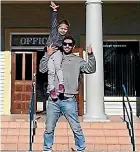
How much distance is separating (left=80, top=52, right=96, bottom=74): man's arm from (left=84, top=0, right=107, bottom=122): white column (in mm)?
4541

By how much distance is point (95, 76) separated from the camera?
1006 centimetres

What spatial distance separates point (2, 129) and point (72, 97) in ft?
13.9

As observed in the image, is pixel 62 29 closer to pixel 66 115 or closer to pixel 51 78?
pixel 51 78

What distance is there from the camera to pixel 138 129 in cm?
937

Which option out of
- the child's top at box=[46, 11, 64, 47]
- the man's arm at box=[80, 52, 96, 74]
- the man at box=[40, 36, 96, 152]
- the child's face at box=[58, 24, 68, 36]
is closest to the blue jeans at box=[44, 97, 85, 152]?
the man at box=[40, 36, 96, 152]

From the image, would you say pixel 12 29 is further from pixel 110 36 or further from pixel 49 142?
pixel 49 142

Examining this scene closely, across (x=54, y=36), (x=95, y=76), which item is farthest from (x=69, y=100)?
(x=95, y=76)

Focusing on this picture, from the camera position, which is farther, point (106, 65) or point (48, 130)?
point (106, 65)

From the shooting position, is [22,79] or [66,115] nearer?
[66,115]

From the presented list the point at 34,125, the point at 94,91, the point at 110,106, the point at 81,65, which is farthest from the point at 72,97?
the point at 110,106

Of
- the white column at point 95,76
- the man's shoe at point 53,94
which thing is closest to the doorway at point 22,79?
the white column at point 95,76

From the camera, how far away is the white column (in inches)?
396

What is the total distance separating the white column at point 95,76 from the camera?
1005 centimetres

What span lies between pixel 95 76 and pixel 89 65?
4633 millimetres
